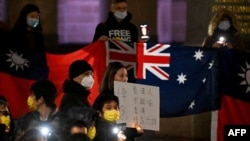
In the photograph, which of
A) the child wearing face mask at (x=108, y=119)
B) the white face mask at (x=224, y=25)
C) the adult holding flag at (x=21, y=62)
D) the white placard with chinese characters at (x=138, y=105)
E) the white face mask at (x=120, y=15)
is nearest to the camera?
the child wearing face mask at (x=108, y=119)

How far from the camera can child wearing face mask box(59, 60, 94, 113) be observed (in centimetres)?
896

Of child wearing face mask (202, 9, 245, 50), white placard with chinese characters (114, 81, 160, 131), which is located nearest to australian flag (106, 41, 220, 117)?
child wearing face mask (202, 9, 245, 50)

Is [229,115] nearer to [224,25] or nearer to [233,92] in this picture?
[233,92]

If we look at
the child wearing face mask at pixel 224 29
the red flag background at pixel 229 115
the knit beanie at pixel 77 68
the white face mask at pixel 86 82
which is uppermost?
the child wearing face mask at pixel 224 29

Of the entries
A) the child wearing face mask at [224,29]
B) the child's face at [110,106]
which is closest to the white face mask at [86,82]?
the child's face at [110,106]

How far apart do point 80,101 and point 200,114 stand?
4.21 metres

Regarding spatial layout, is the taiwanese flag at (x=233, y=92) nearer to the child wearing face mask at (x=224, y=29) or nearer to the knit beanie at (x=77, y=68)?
the child wearing face mask at (x=224, y=29)

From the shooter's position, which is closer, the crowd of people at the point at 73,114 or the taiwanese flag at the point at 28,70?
the crowd of people at the point at 73,114

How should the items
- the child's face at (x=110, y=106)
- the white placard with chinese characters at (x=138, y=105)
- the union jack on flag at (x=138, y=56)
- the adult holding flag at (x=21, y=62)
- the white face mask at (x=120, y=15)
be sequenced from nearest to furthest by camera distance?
the child's face at (x=110, y=106) < the white placard with chinese characters at (x=138, y=105) < the adult holding flag at (x=21, y=62) < the white face mask at (x=120, y=15) < the union jack on flag at (x=138, y=56)

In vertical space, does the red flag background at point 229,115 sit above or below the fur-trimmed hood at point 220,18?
below

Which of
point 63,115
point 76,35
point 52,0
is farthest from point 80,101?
point 76,35

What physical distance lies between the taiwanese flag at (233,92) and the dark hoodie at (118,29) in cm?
127

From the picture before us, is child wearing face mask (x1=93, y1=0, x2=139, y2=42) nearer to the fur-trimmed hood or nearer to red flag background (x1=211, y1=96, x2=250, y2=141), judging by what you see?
the fur-trimmed hood

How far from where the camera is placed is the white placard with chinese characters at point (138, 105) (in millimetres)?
9695
